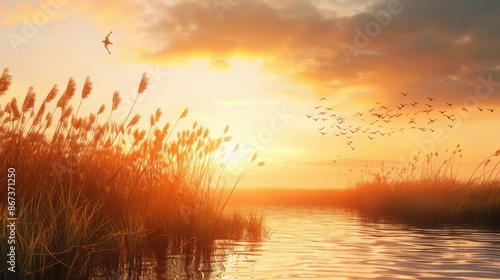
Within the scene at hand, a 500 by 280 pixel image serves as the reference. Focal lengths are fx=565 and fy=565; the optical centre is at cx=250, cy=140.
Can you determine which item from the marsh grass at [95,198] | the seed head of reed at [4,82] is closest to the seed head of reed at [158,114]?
the marsh grass at [95,198]

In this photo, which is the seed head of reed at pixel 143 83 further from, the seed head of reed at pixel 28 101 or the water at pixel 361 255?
the water at pixel 361 255

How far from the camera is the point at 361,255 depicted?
14055mm

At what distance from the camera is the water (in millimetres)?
11094

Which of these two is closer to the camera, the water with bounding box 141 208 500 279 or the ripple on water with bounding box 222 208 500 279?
the water with bounding box 141 208 500 279

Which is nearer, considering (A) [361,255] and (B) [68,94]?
(B) [68,94]

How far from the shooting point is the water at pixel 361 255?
437 inches

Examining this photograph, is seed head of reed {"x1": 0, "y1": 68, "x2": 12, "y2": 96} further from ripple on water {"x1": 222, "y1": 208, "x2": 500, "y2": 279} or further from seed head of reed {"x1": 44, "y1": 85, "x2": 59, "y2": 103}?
ripple on water {"x1": 222, "y1": 208, "x2": 500, "y2": 279}

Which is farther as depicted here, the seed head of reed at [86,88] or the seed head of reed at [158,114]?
the seed head of reed at [158,114]

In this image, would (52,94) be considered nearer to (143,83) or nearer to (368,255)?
(143,83)

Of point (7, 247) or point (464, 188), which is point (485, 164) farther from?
point (7, 247)

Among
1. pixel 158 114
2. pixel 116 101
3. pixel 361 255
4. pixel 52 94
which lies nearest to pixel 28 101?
pixel 52 94

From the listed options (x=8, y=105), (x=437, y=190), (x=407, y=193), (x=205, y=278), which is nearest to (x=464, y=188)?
(x=437, y=190)

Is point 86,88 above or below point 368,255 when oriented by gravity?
above

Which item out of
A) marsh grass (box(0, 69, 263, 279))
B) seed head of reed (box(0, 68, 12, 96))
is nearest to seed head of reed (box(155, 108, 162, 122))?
marsh grass (box(0, 69, 263, 279))
